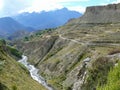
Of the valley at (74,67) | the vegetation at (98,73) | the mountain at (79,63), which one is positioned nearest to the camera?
the vegetation at (98,73)

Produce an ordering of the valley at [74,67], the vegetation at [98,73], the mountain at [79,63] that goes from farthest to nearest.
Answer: the mountain at [79,63] < the valley at [74,67] < the vegetation at [98,73]

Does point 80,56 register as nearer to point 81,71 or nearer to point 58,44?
point 81,71

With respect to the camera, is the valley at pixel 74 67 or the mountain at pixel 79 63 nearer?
the valley at pixel 74 67

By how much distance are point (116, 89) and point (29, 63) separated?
146 meters

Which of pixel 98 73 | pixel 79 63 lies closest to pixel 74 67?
pixel 79 63

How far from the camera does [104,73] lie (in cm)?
8156

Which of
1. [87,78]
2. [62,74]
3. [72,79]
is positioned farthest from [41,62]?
[87,78]

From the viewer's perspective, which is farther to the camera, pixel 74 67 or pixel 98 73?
pixel 74 67

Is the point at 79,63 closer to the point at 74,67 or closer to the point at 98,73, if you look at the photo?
the point at 74,67

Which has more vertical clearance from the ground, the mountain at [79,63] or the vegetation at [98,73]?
the vegetation at [98,73]

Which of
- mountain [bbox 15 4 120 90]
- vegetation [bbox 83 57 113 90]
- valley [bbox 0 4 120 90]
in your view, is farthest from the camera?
mountain [bbox 15 4 120 90]

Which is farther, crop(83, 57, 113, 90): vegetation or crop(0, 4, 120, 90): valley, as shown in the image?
crop(0, 4, 120, 90): valley

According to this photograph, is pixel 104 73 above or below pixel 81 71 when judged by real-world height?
above

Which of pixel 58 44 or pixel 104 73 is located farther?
pixel 58 44
